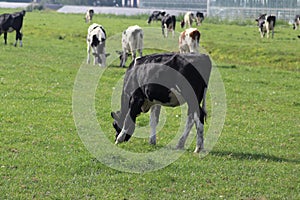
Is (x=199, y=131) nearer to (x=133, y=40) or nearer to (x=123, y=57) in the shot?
(x=123, y=57)

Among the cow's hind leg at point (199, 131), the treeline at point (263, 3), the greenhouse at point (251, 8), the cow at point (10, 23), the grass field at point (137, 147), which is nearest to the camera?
the grass field at point (137, 147)

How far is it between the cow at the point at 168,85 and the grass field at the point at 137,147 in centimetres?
45

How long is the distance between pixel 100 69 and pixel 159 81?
1207cm

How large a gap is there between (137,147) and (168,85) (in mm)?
1179

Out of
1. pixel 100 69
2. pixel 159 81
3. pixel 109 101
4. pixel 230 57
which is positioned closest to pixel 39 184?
pixel 159 81

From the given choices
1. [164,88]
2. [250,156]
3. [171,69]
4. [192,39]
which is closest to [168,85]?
[164,88]

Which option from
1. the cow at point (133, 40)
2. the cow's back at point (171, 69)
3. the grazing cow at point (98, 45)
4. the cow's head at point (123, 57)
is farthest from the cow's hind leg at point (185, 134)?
the cow at point (133, 40)

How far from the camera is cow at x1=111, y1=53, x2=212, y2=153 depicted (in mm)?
10359

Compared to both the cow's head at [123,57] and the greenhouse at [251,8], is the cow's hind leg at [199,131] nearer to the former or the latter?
the cow's head at [123,57]

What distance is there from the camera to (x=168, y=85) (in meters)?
10.3

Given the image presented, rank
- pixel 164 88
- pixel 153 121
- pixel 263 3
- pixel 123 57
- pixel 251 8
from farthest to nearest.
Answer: pixel 251 8 → pixel 263 3 → pixel 123 57 → pixel 153 121 → pixel 164 88

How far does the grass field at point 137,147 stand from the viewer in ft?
28.1

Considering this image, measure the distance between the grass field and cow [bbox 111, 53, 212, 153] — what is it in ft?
1.49

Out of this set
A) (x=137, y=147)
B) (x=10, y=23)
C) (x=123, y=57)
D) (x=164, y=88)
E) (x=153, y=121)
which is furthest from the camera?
(x=10, y=23)
